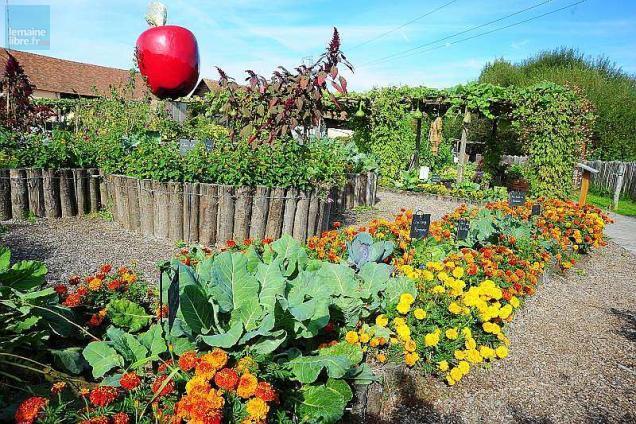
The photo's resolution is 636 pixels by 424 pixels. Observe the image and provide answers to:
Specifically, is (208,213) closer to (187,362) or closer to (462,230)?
(462,230)

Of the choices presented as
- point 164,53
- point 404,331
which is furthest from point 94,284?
point 164,53

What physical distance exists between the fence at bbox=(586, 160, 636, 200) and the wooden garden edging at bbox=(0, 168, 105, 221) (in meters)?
16.6

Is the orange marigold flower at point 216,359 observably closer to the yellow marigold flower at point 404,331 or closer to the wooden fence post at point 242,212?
the yellow marigold flower at point 404,331

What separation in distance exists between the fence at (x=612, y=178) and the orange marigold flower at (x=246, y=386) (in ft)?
57.0

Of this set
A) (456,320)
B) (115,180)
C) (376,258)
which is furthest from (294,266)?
(115,180)

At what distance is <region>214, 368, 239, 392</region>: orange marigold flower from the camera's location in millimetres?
1435

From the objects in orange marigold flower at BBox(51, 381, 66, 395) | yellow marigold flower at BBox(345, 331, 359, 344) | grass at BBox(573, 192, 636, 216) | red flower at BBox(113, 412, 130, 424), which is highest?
red flower at BBox(113, 412, 130, 424)

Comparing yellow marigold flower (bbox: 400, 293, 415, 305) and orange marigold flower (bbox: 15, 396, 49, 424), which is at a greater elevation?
orange marigold flower (bbox: 15, 396, 49, 424)

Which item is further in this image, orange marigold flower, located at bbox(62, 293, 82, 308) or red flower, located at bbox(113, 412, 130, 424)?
orange marigold flower, located at bbox(62, 293, 82, 308)

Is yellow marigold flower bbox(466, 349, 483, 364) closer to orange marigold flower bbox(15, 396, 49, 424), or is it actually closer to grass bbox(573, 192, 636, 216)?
orange marigold flower bbox(15, 396, 49, 424)

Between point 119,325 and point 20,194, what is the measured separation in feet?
14.9

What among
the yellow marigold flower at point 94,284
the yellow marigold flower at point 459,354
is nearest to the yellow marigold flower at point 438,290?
the yellow marigold flower at point 459,354

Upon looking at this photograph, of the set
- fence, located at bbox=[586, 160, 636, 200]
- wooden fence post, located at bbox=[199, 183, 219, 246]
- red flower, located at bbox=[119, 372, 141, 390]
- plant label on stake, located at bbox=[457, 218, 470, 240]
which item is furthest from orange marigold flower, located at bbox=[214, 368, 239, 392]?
fence, located at bbox=[586, 160, 636, 200]

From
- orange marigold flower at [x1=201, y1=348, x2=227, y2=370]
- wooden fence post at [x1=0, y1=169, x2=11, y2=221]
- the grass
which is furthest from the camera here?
the grass
